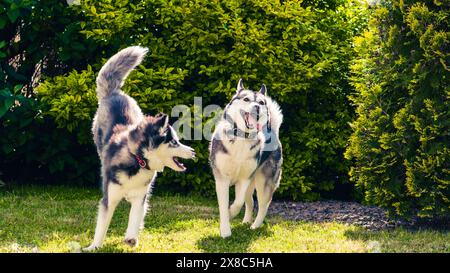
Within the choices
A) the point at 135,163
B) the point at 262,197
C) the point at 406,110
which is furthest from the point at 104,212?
the point at 406,110

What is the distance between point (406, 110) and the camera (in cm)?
693

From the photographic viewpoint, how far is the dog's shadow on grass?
6.06 meters

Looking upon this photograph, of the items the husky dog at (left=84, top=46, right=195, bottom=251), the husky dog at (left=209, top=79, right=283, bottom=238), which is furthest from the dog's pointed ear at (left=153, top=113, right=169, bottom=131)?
the husky dog at (left=209, top=79, right=283, bottom=238)

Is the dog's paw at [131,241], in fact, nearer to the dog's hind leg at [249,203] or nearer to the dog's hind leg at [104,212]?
the dog's hind leg at [104,212]

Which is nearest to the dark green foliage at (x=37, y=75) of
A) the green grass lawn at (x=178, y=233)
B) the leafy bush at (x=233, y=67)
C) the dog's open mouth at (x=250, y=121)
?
the leafy bush at (x=233, y=67)

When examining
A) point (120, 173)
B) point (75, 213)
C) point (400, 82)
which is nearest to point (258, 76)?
point (400, 82)

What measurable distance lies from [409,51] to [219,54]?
2.39 meters

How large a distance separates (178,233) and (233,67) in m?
2.51

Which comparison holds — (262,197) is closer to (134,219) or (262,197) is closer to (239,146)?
(239,146)

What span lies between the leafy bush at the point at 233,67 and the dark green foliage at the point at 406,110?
1.28 m

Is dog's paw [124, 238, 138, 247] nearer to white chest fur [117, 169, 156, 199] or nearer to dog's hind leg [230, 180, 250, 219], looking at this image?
white chest fur [117, 169, 156, 199]

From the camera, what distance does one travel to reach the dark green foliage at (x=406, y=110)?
6770mm

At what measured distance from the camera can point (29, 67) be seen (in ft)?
30.3

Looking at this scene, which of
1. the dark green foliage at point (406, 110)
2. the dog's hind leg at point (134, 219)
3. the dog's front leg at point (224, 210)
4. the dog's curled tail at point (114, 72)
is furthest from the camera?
the dog's curled tail at point (114, 72)
